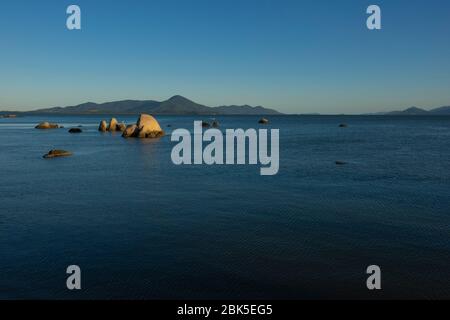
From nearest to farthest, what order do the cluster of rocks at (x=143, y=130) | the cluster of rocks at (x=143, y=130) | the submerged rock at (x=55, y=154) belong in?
the submerged rock at (x=55, y=154), the cluster of rocks at (x=143, y=130), the cluster of rocks at (x=143, y=130)

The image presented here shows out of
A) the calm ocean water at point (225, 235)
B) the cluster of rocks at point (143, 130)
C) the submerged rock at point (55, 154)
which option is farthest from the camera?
the cluster of rocks at point (143, 130)

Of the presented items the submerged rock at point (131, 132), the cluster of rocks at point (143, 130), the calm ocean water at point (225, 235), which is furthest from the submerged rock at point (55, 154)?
the cluster of rocks at point (143, 130)

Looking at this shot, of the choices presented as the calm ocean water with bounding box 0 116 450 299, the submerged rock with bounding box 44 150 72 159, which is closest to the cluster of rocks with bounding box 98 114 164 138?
the submerged rock with bounding box 44 150 72 159

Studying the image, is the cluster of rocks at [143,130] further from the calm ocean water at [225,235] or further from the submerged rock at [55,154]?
the calm ocean water at [225,235]

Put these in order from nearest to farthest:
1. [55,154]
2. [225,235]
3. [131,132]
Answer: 1. [225,235]
2. [55,154]
3. [131,132]

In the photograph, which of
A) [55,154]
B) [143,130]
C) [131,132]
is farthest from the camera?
[143,130]

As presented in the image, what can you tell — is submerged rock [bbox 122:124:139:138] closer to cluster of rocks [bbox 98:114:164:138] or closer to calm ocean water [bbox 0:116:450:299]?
cluster of rocks [bbox 98:114:164:138]

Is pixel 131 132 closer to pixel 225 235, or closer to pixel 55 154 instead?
pixel 55 154

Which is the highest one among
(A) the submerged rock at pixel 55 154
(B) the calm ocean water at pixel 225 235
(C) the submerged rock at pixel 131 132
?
(C) the submerged rock at pixel 131 132

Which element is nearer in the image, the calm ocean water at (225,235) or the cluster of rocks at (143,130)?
the calm ocean water at (225,235)

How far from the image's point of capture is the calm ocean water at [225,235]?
37.7 ft

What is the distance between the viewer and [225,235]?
631 inches

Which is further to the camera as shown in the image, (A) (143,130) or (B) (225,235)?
(A) (143,130)

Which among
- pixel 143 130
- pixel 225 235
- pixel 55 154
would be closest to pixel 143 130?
pixel 143 130
